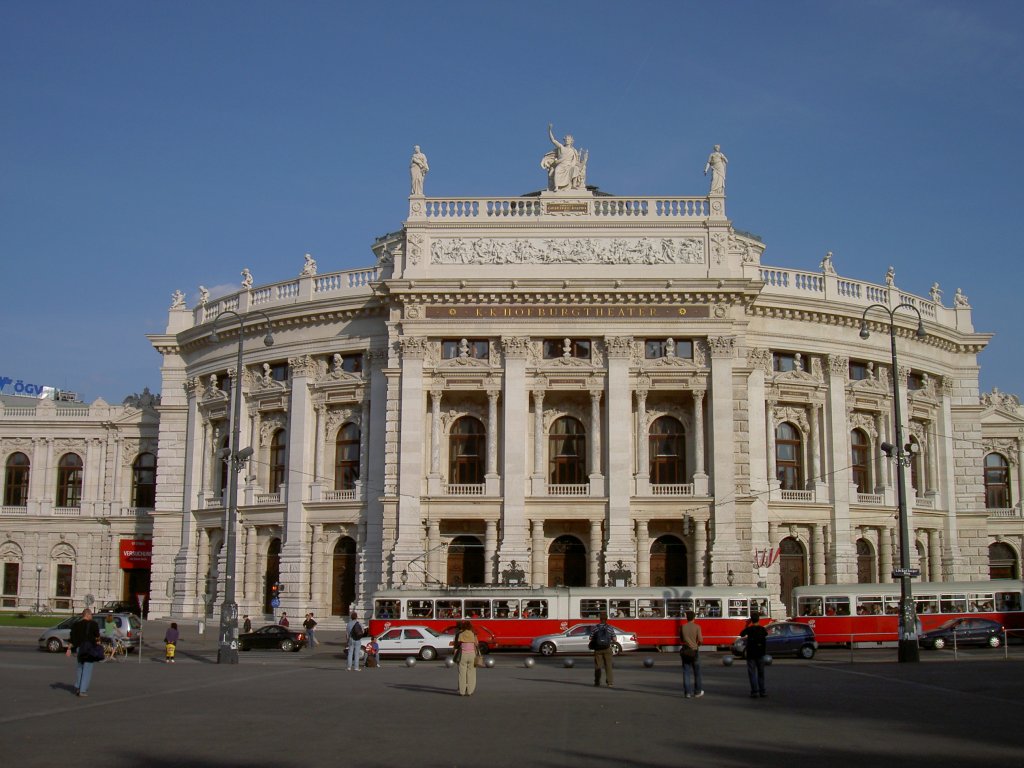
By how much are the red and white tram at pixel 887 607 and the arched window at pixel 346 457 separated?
2260 centimetres

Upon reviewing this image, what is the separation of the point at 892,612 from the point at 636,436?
13539mm

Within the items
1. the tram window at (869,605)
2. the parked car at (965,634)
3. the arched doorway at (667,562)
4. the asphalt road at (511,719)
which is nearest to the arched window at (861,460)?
the arched doorway at (667,562)

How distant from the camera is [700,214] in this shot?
5466 cm

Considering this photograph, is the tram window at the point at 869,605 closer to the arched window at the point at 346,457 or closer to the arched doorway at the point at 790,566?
the arched doorway at the point at 790,566

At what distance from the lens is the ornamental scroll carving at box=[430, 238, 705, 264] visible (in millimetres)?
53750

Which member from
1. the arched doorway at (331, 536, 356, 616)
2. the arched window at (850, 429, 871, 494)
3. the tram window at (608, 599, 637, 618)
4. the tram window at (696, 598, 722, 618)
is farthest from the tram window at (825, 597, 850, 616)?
the arched doorway at (331, 536, 356, 616)

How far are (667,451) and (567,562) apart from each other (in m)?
7.15

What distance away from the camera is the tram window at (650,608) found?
147 feet

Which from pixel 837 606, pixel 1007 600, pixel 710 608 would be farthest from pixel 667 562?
pixel 1007 600

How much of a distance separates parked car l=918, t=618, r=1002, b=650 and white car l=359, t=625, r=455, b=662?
1902 centimetres

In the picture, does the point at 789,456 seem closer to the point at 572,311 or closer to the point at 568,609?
the point at 572,311

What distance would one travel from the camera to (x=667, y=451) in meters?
54.8

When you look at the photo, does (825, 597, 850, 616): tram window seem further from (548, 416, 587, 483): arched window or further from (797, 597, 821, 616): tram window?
(548, 416, 587, 483): arched window

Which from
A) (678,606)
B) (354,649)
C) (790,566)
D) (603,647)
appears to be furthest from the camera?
(790,566)
